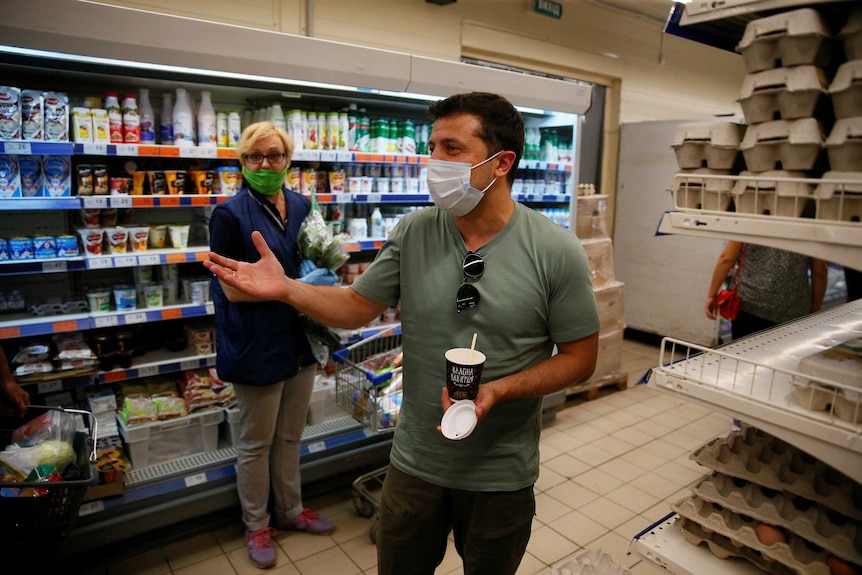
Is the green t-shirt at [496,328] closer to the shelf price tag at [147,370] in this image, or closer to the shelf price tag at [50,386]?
the shelf price tag at [147,370]

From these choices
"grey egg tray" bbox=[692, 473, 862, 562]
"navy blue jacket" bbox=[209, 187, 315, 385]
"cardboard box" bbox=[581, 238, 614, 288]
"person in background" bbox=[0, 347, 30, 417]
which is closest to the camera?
"grey egg tray" bbox=[692, 473, 862, 562]

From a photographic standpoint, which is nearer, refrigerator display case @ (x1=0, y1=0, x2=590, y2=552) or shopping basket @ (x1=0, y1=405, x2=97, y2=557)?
shopping basket @ (x1=0, y1=405, x2=97, y2=557)

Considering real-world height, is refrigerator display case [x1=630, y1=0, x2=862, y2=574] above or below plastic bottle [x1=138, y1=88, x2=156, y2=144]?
below

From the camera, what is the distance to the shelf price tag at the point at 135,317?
2.96m

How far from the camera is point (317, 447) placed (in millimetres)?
3432

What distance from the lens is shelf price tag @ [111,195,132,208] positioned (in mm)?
2854

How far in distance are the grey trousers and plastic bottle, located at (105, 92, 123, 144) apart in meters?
1.39

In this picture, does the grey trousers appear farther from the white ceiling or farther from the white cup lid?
the white ceiling

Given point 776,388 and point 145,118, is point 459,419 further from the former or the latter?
point 145,118

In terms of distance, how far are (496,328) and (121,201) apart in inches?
84.0

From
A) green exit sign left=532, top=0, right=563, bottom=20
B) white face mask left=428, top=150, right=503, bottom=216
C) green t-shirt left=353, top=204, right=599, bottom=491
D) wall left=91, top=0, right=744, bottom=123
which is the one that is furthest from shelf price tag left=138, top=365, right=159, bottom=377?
green exit sign left=532, top=0, right=563, bottom=20

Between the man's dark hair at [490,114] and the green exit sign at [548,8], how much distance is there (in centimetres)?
446

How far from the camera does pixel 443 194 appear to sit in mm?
1810

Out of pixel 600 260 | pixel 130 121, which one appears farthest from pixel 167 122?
pixel 600 260
